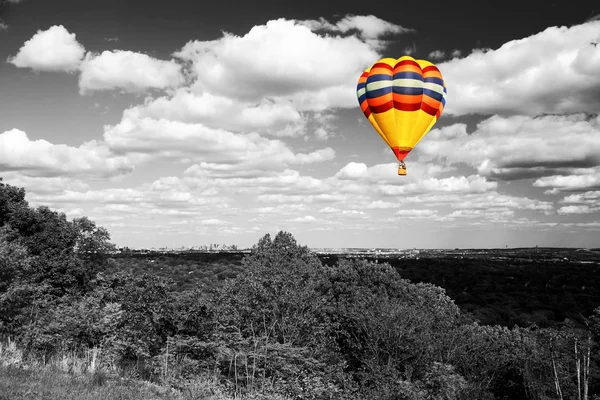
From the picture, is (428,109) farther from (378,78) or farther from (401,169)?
(401,169)

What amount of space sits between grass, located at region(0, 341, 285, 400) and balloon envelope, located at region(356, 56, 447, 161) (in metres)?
20.9

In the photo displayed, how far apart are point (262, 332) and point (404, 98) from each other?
2174cm

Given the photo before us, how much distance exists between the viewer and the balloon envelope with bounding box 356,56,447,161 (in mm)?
28406

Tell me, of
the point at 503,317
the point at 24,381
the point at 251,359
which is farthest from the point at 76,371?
the point at 503,317

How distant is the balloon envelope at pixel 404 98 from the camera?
28.4 meters

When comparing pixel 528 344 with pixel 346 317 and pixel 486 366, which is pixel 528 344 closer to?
pixel 486 366

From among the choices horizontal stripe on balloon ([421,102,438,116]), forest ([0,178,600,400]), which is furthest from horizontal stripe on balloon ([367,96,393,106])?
forest ([0,178,600,400])

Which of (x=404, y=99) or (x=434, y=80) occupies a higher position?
(x=434, y=80)

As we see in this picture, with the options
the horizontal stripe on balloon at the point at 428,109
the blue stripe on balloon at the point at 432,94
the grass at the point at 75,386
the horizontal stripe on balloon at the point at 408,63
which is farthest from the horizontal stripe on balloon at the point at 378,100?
the grass at the point at 75,386

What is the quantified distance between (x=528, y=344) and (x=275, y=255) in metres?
29.9

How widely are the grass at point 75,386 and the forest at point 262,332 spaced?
0.31 ft

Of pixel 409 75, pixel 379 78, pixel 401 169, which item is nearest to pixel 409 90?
pixel 409 75

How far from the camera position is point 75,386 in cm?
1068

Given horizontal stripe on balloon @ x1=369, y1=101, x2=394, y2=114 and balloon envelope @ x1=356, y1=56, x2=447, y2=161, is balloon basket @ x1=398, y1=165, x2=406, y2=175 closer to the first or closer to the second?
balloon envelope @ x1=356, y1=56, x2=447, y2=161
